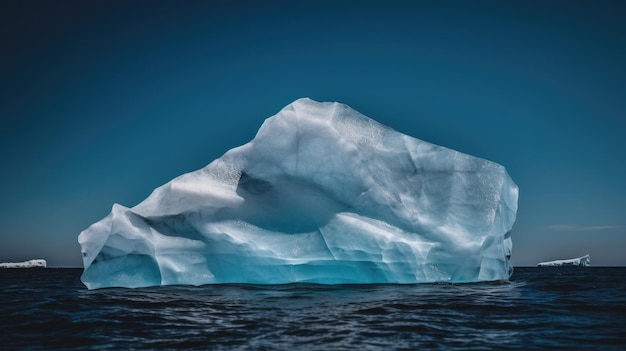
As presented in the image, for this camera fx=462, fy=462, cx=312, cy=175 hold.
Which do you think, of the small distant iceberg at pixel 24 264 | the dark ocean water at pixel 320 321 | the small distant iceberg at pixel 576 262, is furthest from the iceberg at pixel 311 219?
the small distant iceberg at pixel 24 264

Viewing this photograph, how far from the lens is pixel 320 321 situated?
539 centimetres

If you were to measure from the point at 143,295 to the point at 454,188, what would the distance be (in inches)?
256

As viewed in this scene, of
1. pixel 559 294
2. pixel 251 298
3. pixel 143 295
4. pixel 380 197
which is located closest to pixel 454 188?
pixel 380 197

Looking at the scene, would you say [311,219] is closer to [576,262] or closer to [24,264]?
[576,262]

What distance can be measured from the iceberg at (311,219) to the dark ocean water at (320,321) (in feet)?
4.12

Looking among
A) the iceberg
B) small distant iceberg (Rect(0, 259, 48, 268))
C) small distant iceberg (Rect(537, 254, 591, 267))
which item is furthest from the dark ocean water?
small distant iceberg (Rect(0, 259, 48, 268))

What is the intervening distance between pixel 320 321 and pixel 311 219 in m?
4.44

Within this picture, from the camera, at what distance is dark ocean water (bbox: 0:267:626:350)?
448 cm

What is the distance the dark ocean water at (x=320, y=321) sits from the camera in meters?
4.48

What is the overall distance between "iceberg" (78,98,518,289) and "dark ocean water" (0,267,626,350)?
126 centimetres

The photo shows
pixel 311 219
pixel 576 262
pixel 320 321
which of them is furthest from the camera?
pixel 576 262

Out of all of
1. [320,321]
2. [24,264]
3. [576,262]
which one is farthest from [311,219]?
[24,264]

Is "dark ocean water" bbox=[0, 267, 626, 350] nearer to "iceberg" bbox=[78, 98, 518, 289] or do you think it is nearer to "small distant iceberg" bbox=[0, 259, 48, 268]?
"iceberg" bbox=[78, 98, 518, 289]

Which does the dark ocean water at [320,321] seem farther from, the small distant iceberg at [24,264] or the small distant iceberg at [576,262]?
the small distant iceberg at [24,264]
